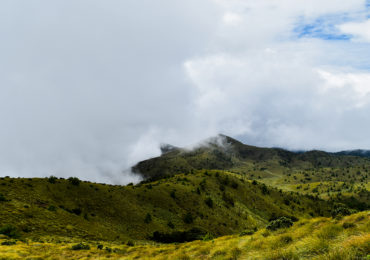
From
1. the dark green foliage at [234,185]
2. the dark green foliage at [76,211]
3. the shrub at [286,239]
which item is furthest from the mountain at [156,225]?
the dark green foliage at [234,185]

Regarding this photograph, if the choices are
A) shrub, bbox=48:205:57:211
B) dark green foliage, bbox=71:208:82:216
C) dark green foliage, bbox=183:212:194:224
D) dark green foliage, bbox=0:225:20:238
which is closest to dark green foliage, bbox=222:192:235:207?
dark green foliage, bbox=183:212:194:224

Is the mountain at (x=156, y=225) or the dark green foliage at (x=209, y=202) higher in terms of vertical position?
the mountain at (x=156, y=225)

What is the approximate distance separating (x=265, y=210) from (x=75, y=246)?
3954 inches

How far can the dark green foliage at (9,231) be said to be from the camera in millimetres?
28830

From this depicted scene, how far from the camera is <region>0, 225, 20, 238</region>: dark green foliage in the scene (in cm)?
2883

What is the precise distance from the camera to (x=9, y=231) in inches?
1163

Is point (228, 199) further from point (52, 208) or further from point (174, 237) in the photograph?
point (52, 208)

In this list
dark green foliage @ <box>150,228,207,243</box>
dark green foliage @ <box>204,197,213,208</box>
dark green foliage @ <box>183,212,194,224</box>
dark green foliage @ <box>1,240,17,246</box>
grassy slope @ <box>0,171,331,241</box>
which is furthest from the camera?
dark green foliage @ <box>204,197,213,208</box>

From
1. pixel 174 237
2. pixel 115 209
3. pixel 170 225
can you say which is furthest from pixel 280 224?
pixel 115 209

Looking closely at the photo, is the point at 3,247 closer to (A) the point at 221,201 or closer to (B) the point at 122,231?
(B) the point at 122,231

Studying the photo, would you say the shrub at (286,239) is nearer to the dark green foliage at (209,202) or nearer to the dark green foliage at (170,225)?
the dark green foliage at (170,225)

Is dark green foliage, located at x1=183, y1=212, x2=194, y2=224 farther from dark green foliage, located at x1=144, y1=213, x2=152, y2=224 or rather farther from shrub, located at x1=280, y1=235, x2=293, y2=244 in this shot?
shrub, located at x1=280, y1=235, x2=293, y2=244

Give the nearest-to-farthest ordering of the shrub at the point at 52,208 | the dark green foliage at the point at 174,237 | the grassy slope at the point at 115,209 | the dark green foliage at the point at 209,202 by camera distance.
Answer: the grassy slope at the point at 115,209 → the shrub at the point at 52,208 → the dark green foliage at the point at 174,237 → the dark green foliage at the point at 209,202

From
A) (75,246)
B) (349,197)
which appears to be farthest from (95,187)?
(349,197)
